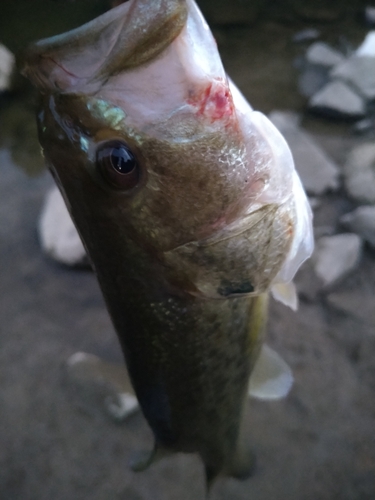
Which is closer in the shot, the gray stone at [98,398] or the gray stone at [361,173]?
the gray stone at [98,398]

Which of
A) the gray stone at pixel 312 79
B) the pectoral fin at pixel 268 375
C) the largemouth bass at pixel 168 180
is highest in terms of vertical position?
the largemouth bass at pixel 168 180

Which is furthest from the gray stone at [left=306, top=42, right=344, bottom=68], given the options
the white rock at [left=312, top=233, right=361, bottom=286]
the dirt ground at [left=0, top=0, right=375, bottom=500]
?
the white rock at [left=312, top=233, right=361, bottom=286]

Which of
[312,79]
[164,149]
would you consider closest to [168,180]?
[164,149]

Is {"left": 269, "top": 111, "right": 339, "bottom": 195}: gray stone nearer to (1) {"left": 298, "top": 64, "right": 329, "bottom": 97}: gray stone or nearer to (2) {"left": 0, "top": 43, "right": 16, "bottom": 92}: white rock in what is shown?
(1) {"left": 298, "top": 64, "right": 329, "bottom": 97}: gray stone

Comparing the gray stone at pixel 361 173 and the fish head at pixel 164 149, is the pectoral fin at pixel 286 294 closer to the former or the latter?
the fish head at pixel 164 149

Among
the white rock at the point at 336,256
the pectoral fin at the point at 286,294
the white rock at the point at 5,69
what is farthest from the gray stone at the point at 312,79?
the pectoral fin at the point at 286,294

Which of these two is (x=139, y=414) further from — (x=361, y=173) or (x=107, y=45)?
(x=361, y=173)
